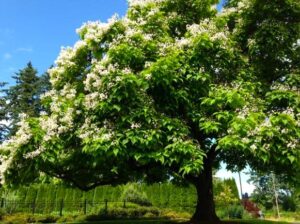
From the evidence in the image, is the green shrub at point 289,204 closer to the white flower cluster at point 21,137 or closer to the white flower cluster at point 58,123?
the white flower cluster at point 58,123

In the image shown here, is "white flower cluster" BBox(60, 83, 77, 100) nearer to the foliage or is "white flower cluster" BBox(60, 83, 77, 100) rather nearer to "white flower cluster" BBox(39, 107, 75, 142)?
"white flower cluster" BBox(39, 107, 75, 142)

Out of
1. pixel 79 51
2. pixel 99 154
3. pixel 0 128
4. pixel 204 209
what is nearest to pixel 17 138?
pixel 99 154

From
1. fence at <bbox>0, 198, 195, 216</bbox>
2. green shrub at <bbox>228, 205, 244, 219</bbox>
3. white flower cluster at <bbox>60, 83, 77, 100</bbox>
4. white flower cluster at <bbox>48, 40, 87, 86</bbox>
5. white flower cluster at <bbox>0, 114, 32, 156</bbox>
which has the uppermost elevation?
white flower cluster at <bbox>48, 40, 87, 86</bbox>

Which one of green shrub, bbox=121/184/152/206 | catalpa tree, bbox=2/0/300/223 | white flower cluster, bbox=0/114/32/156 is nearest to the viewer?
catalpa tree, bbox=2/0/300/223

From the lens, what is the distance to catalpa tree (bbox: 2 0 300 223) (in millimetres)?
12469

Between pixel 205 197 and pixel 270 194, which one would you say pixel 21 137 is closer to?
pixel 205 197

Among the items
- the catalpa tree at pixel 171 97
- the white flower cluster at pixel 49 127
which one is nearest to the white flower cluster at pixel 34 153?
the catalpa tree at pixel 171 97

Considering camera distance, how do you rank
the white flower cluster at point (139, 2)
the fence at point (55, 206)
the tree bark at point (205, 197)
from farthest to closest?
the fence at point (55, 206) < the tree bark at point (205, 197) < the white flower cluster at point (139, 2)

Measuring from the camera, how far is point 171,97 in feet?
46.4

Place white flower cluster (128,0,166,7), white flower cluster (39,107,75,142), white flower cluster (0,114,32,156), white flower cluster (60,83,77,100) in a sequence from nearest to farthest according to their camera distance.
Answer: white flower cluster (0,114,32,156) → white flower cluster (39,107,75,142) → white flower cluster (60,83,77,100) → white flower cluster (128,0,166,7)

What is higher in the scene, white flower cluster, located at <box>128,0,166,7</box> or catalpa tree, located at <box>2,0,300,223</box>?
white flower cluster, located at <box>128,0,166,7</box>

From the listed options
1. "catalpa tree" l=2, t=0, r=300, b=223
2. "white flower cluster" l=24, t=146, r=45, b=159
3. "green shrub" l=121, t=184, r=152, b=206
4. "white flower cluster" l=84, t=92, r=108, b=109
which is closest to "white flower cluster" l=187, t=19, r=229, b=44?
"catalpa tree" l=2, t=0, r=300, b=223

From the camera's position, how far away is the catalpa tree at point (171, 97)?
40.9 ft

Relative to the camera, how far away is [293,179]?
15.7m
